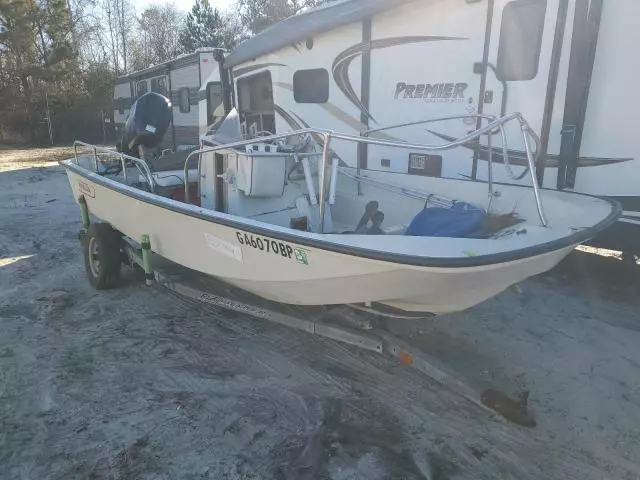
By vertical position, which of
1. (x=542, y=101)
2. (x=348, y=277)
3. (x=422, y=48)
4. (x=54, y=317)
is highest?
(x=422, y=48)

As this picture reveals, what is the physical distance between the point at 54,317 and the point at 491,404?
3446 mm

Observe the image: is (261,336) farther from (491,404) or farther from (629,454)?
(629,454)

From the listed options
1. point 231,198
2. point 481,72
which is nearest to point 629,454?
point 231,198

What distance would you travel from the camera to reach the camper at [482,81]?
434cm

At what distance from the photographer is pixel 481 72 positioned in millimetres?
5129

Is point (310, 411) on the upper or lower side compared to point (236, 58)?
lower

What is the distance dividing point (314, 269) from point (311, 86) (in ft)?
16.1

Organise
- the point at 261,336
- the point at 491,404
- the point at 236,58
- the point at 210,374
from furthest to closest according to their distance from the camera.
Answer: the point at 236,58, the point at 261,336, the point at 210,374, the point at 491,404

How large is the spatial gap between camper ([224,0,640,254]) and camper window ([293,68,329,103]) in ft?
0.07

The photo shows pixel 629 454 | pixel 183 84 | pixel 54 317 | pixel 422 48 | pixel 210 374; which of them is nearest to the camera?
pixel 629 454

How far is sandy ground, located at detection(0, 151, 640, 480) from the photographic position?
2.54 metres

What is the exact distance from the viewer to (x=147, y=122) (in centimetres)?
505

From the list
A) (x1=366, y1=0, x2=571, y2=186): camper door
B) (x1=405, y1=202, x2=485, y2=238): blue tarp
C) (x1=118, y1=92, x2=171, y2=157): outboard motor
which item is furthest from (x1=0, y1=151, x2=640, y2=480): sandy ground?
(x1=366, y1=0, x2=571, y2=186): camper door

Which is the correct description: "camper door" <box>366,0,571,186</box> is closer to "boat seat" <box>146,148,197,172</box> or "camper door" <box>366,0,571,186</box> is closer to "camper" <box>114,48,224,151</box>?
"boat seat" <box>146,148,197,172</box>
